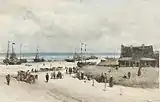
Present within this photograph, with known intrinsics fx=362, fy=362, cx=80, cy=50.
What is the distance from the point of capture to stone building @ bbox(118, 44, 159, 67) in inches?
2099

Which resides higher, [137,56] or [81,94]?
[137,56]

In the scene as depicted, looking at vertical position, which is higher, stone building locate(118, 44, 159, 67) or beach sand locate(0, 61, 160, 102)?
stone building locate(118, 44, 159, 67)

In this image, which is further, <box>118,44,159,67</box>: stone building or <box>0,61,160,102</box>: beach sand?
<box>118,44,159,67</box>: stone building

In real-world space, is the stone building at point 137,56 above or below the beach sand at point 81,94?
above

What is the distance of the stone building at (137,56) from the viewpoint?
175 ft

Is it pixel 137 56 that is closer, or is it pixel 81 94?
pixel 81 94

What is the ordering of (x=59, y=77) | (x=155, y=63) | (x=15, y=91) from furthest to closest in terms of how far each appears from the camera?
(x=155, y=63) < (x=59, y=77) < (x=15, y=91)

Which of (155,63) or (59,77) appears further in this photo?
(155,63)

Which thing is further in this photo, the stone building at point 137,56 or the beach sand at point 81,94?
the stone building at point 137,56

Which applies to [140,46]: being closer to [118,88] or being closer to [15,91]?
[118,88]

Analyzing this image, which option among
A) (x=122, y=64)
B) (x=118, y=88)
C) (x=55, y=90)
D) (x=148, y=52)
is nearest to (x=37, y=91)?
(x=55, y=90)

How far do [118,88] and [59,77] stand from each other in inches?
471

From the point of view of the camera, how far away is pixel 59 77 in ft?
137

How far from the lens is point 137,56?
55594 millimetres
